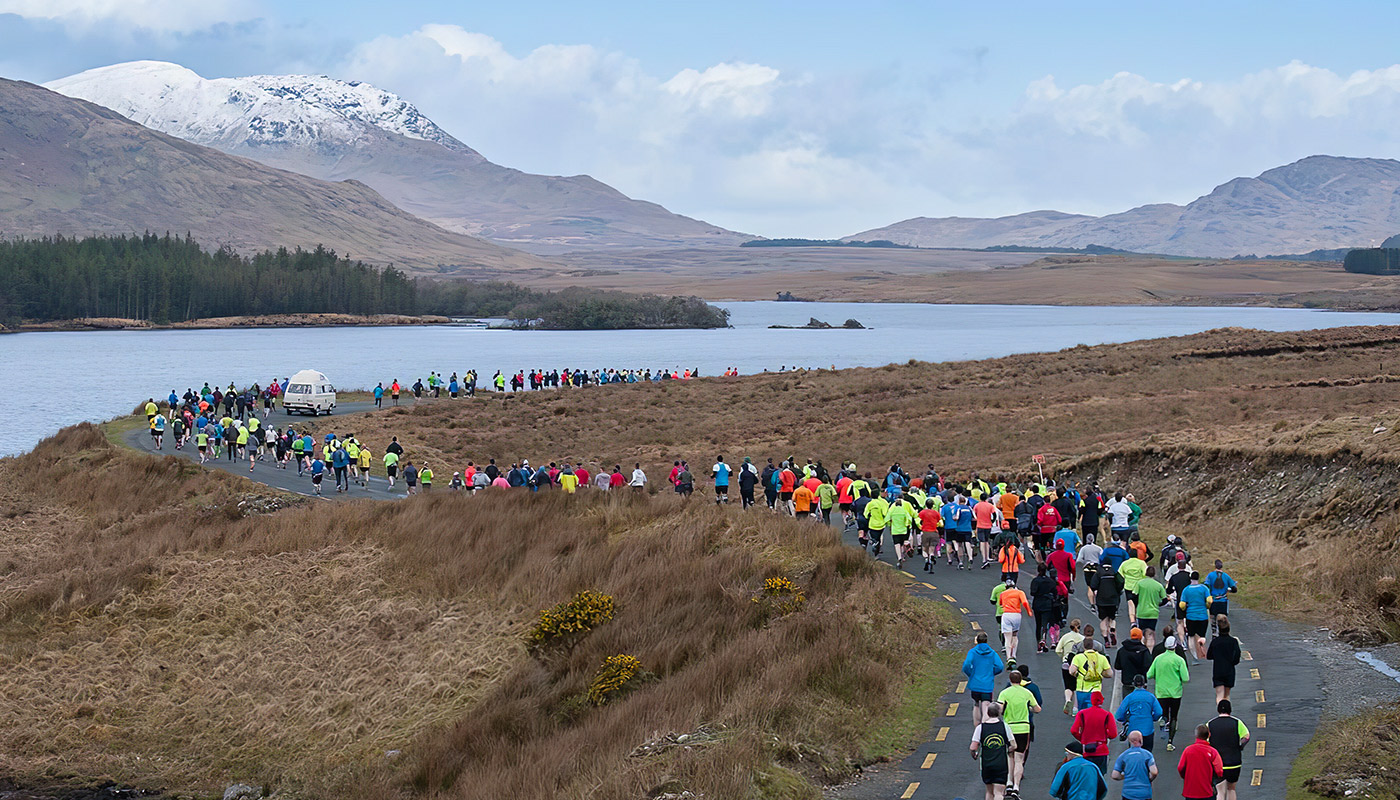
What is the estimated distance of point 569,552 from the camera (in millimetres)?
25219

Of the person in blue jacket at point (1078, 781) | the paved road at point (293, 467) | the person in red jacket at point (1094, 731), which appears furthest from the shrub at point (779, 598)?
the paved road at point (293, 467)

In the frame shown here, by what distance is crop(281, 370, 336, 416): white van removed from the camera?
178 ft

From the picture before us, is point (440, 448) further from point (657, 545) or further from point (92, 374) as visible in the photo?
point (92, 374)

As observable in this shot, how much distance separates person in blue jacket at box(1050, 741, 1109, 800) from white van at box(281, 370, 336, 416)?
47657mm

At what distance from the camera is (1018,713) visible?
42.3 feet

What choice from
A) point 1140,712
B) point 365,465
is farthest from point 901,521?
point 365,465

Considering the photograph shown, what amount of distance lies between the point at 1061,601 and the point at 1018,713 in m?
5.55

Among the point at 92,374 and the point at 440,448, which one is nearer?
the point at 440,448

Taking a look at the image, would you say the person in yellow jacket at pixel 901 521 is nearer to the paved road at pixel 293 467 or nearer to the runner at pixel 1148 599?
the runner at pixel 1148 599

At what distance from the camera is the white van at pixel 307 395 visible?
54.3 m

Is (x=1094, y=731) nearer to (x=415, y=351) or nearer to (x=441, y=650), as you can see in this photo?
(x=441, y=650)

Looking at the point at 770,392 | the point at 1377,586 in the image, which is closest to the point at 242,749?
the point at 1377,586

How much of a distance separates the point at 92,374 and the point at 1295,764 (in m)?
107

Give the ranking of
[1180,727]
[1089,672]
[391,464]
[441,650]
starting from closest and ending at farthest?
1. [1089,672]
2. [1180,727]
3. [441,650]
4. [391,464]
